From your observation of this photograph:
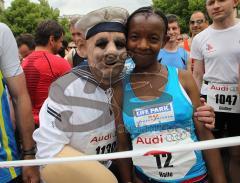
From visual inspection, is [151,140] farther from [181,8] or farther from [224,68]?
[181,8]

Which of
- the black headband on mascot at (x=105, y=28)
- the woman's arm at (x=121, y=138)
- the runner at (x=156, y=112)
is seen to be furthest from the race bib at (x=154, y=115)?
the black headband on mascot at (x=105, y=28)

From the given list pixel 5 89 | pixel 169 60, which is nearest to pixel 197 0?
pixel 169 60

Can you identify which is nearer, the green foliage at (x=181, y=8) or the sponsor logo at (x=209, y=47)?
the sponsor logo at (x=209, y=47)

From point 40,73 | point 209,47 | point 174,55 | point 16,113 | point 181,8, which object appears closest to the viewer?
point 16,113

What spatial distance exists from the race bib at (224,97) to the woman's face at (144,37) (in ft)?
5.94

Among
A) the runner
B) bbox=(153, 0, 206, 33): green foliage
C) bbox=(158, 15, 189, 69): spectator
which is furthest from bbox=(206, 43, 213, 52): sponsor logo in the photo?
bbox=(153, 0, 206, 33): green foliage

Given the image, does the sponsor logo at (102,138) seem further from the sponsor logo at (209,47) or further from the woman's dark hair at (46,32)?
the woman's dark hair at (46,32)

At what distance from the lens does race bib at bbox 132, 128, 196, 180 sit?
6.00 feet

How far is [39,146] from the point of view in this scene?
1767 millimetres

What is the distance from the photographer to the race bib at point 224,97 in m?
3.49

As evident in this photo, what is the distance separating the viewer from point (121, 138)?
6.39 ft

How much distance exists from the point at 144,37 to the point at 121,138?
1.81 ft

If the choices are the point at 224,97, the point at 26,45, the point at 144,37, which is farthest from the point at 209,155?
the point at 26,45

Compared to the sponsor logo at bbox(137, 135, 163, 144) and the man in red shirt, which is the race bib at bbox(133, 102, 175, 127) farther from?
the man in red shirt
